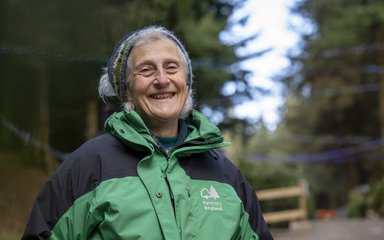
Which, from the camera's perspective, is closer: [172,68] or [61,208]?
[61,208]

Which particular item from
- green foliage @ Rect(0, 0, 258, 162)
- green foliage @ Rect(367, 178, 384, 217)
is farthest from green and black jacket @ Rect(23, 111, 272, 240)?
green foliage @ Rect(367, 178, 384, 217)

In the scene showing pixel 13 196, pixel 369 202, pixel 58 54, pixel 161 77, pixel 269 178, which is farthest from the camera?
pixel 369 202

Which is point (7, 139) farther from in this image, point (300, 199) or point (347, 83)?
point (347, 83)

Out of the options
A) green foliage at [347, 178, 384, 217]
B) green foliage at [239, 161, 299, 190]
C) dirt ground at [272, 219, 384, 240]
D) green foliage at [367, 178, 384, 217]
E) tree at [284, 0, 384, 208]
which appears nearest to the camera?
dirt ground at [272, 219, 384, 240]

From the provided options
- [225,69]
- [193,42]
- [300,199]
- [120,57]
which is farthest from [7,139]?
[300,199]

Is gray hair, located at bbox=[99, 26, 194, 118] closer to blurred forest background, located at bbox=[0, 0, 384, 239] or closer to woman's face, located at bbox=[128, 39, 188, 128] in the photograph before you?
woman's face, located at bbox=[128, 39, 188, 128]

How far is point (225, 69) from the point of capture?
1075 cm

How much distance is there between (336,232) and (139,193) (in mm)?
11442

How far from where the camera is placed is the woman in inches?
80.0

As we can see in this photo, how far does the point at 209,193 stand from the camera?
7.26 feet

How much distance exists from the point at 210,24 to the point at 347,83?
19397 mm

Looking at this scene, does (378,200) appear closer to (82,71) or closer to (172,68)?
(82,71)

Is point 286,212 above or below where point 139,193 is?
below

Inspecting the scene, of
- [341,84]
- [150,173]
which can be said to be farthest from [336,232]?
[341,84]
